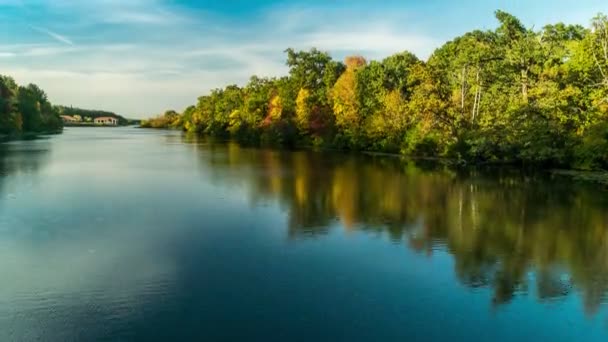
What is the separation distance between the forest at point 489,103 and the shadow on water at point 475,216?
2.74 metres

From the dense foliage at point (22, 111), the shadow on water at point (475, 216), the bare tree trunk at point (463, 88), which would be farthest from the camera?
the dense foliage at point (22, 111)

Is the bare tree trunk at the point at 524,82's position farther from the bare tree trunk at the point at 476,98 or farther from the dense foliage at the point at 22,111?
the dense foliage at the point at 22,111

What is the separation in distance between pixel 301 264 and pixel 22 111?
315 ft

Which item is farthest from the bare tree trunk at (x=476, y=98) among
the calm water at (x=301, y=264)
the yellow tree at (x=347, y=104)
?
the yellow tree at (x=347, y=104)

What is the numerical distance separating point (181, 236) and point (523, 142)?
24072 millimetres

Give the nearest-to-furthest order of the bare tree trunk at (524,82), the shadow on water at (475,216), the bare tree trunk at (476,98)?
the shadow on water at (475,216), the bare tree trunk at (524,82), the bare tree trunk at (476,98)

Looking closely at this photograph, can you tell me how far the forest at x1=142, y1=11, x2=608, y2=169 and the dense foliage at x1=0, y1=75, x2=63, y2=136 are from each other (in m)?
49.2

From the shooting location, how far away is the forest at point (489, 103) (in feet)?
97.6

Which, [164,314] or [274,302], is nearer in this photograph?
[164,314]

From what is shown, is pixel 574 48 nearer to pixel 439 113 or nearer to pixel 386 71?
pixel 439 113

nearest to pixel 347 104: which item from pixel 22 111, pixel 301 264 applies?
pixel 301 264

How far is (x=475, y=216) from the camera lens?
677 inches

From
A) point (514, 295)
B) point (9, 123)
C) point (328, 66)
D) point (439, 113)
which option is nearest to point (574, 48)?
point (439, 113)

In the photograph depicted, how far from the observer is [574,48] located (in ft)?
102
